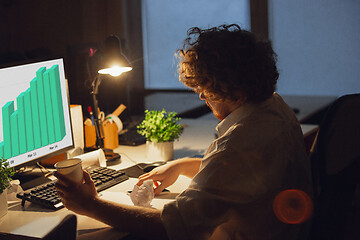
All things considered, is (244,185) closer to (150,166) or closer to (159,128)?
(150,166)

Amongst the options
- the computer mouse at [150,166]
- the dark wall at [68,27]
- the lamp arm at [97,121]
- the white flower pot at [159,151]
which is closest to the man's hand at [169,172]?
the computer mouse at [150,166]

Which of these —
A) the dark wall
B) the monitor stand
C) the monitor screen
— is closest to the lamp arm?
the monitor screen

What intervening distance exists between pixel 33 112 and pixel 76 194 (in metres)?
0.49

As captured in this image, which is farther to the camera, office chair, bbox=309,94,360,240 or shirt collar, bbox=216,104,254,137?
shirt collar, bbox=216,104,254,137

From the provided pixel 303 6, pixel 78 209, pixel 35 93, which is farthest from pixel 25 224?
pixel 303 6

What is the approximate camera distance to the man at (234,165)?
1.09 meters

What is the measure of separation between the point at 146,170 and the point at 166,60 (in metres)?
3.21

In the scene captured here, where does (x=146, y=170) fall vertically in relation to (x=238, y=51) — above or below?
below

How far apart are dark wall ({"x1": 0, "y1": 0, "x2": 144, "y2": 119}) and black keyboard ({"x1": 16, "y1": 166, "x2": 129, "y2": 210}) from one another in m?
1.70

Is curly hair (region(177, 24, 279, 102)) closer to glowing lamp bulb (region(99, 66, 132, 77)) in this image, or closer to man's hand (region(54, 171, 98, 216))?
man's hand (region(54, 171, 98, 216))

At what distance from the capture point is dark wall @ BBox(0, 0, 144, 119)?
4871 mm

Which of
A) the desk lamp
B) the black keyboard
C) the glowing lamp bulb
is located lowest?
the black keyboard

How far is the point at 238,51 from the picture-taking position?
1.16 m

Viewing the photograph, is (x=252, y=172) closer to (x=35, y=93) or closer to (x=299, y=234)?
(x=299, y=234)
